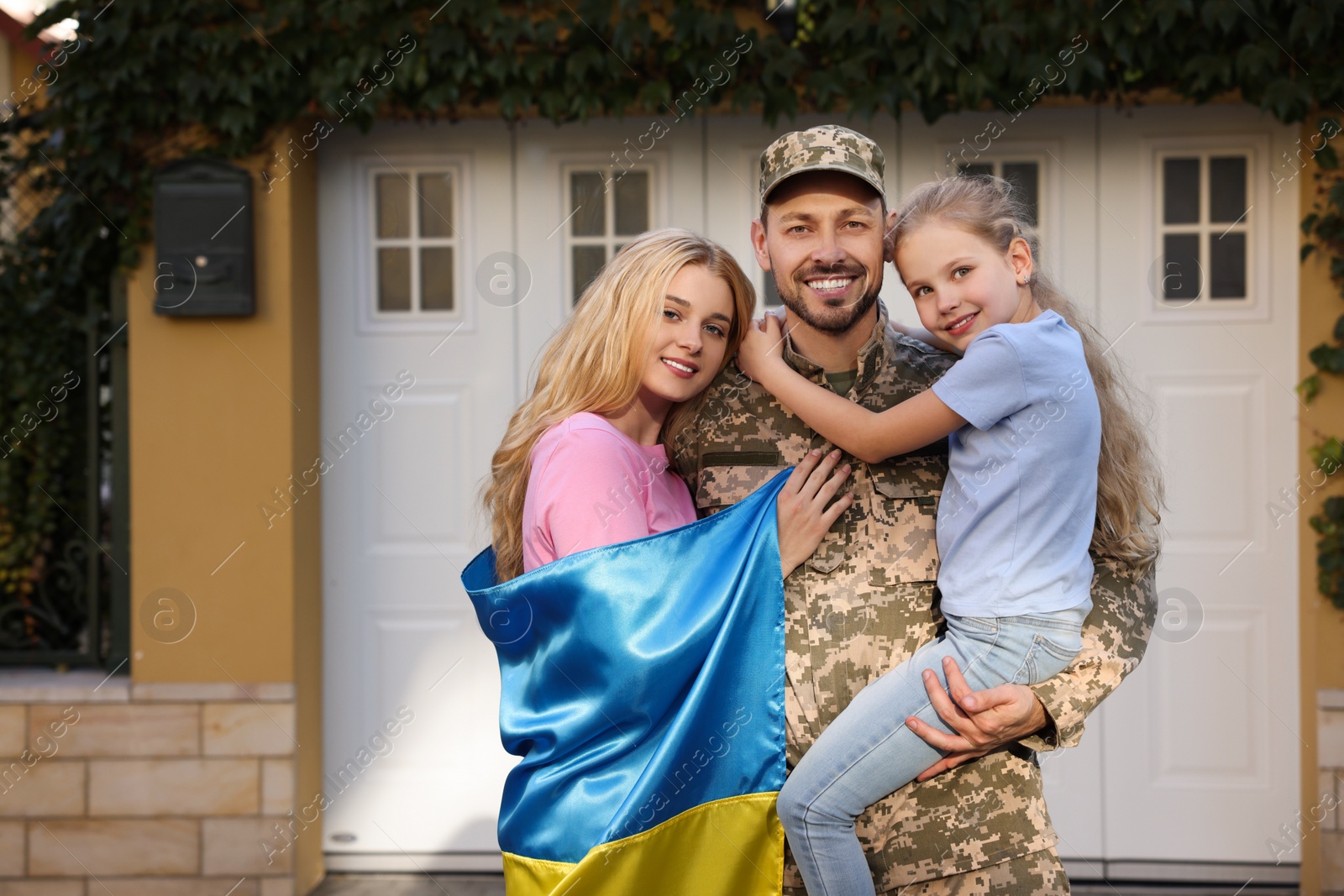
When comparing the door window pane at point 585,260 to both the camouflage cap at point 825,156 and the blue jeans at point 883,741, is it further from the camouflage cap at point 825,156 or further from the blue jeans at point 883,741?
the blue jeans at point 883,741

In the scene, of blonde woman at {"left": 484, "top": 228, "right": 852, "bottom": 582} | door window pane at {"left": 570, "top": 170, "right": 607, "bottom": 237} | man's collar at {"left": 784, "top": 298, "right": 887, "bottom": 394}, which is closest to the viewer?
blonde woman at {"left": 484, "top": 228, "right": 852, "bottom": 582}

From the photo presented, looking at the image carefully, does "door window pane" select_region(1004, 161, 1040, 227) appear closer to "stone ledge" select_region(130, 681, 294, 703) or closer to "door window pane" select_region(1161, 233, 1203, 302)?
"door window pane" select_region(1161, 233, 1203, 302)

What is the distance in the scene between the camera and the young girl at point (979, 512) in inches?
69.9

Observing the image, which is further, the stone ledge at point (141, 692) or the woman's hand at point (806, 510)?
the stone ledge at point (141, 692)

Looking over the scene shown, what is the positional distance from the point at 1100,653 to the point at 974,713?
26 cm

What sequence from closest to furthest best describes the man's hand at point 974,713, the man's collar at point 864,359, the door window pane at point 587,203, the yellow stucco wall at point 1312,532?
the man's hand at point 974,713 → the man's collar at point 864,359 → the yellow stucco wall at point 1312,532 → the door window pane at point 587,203

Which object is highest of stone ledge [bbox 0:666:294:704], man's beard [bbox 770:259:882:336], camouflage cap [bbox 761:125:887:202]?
camouflage cap [bbox 761:125:887:202]

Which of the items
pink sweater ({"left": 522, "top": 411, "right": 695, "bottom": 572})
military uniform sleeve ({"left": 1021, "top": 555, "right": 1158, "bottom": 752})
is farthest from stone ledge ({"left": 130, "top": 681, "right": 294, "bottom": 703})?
military uniform sleeve ({"left": 1021, "top": 555, "right": 1158, "bottom": 752})

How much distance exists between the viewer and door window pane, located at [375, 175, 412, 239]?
417 cm

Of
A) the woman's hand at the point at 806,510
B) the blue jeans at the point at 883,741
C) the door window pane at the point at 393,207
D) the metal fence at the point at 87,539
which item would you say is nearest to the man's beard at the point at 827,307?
the woman's hand at the point at 806,510

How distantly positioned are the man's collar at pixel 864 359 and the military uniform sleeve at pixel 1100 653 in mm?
526

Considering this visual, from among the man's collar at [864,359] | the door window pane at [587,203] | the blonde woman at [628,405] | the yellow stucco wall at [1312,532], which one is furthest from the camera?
the door window pane at [587,203]

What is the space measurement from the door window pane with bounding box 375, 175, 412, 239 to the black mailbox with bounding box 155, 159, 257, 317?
492mm

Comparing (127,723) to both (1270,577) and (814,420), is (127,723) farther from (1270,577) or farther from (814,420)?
(1270,577)
